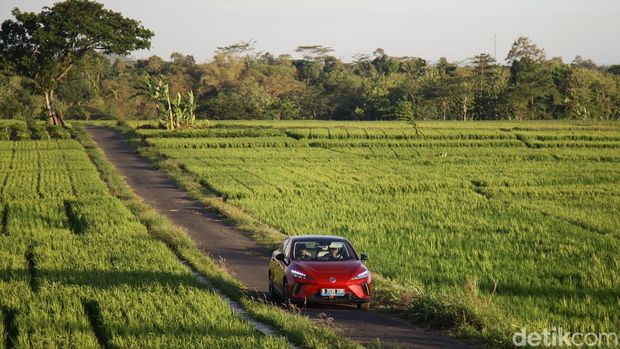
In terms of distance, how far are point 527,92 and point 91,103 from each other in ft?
169

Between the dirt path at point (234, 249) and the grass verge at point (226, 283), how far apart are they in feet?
1.86

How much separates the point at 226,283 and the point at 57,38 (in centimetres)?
6172

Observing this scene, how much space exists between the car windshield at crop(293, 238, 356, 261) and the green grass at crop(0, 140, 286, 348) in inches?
76.4

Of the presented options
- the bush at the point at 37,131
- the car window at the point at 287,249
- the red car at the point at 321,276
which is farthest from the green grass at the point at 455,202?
the bush at the point at 37,131

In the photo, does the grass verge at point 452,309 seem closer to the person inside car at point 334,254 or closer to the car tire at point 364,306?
the car tire at point 364,306

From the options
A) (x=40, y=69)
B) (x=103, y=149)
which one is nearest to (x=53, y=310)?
(x=103, y=149)

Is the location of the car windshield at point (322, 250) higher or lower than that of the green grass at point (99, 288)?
higher

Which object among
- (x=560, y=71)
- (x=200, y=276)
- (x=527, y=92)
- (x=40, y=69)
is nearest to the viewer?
(x=200, y=276)

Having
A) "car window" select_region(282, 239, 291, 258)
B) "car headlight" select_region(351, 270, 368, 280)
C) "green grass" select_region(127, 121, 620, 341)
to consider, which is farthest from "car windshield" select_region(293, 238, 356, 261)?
"green grass" select_region(127, 121, 620, 341)

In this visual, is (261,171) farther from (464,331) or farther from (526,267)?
(464,331)

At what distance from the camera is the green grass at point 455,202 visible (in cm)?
1869

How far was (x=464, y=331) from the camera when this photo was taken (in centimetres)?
1533

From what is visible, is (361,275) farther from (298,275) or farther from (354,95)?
(354,95)

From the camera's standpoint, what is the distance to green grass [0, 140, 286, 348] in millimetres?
14352
